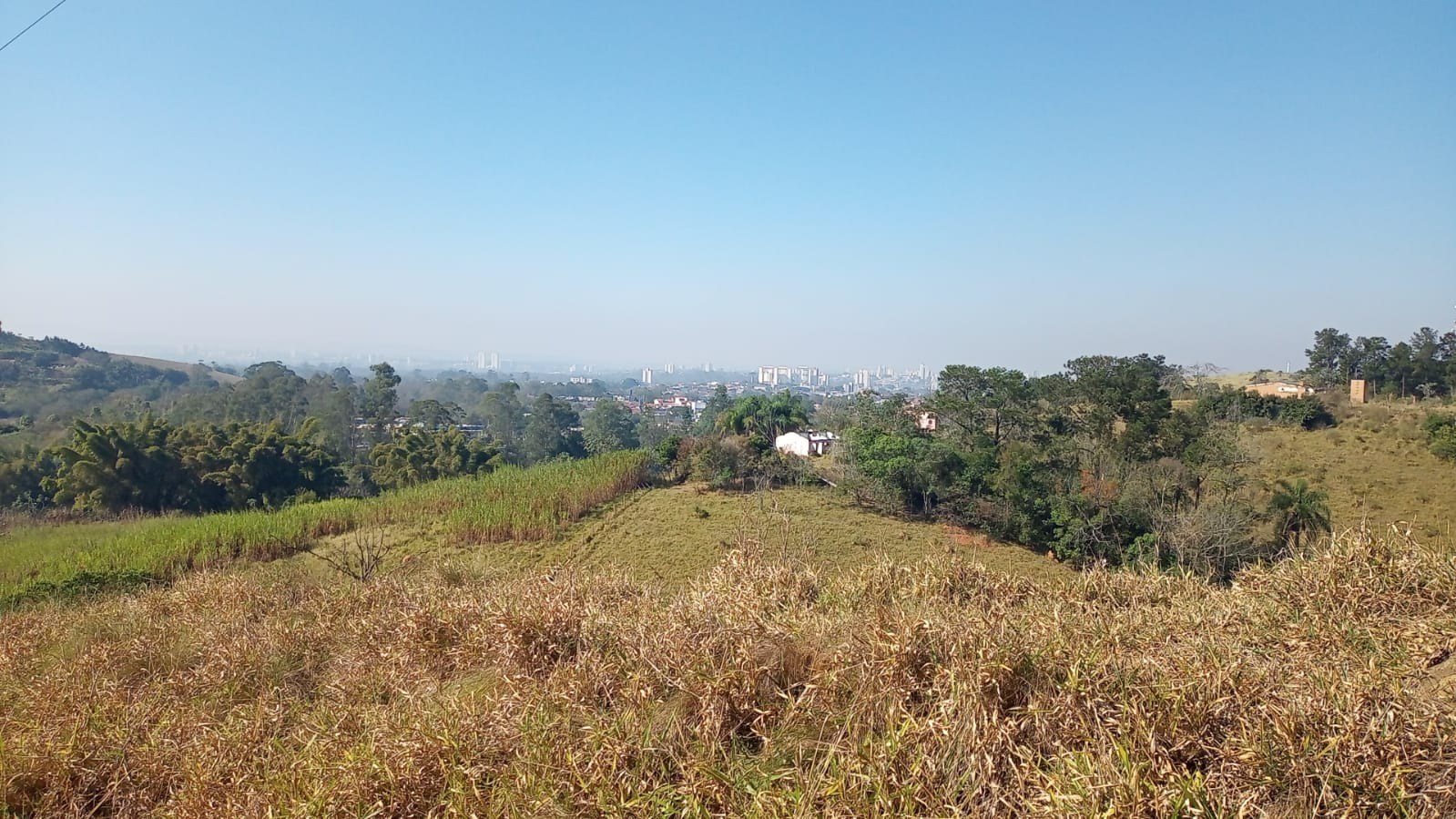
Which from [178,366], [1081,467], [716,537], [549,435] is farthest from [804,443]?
[178,366]

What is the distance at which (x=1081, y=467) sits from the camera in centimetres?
1377

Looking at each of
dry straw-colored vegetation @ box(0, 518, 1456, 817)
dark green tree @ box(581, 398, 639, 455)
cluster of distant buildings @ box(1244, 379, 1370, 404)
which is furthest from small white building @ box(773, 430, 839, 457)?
dry straw-colored vegetation @ box(0, 518, 1456, 817)

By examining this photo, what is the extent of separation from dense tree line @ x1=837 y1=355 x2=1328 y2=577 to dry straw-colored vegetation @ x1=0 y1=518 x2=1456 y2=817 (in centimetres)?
574

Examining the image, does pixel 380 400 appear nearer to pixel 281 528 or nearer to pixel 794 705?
pixel 281 528

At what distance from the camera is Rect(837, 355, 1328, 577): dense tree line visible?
1016 centimetres

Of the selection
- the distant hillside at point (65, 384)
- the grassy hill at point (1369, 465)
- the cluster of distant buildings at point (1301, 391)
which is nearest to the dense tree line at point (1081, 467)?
the grassy hill at point (1369, 465)

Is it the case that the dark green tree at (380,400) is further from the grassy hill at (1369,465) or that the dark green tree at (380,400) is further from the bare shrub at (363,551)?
the grassy hill at (1369,465)

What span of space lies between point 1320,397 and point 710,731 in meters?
23.9

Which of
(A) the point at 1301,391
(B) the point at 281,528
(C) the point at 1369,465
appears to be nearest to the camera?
(B) the point at 281,528

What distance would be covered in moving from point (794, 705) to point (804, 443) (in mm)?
17094

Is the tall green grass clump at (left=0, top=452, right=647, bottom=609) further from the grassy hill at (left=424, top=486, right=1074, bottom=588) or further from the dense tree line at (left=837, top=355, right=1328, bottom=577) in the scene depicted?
the dense tree line at (left=837, top=355, right=1328, bottom=577)

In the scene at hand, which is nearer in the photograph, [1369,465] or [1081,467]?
[1081,467]

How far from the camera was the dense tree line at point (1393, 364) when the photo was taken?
68.2ft

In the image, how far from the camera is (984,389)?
16.8 metres
